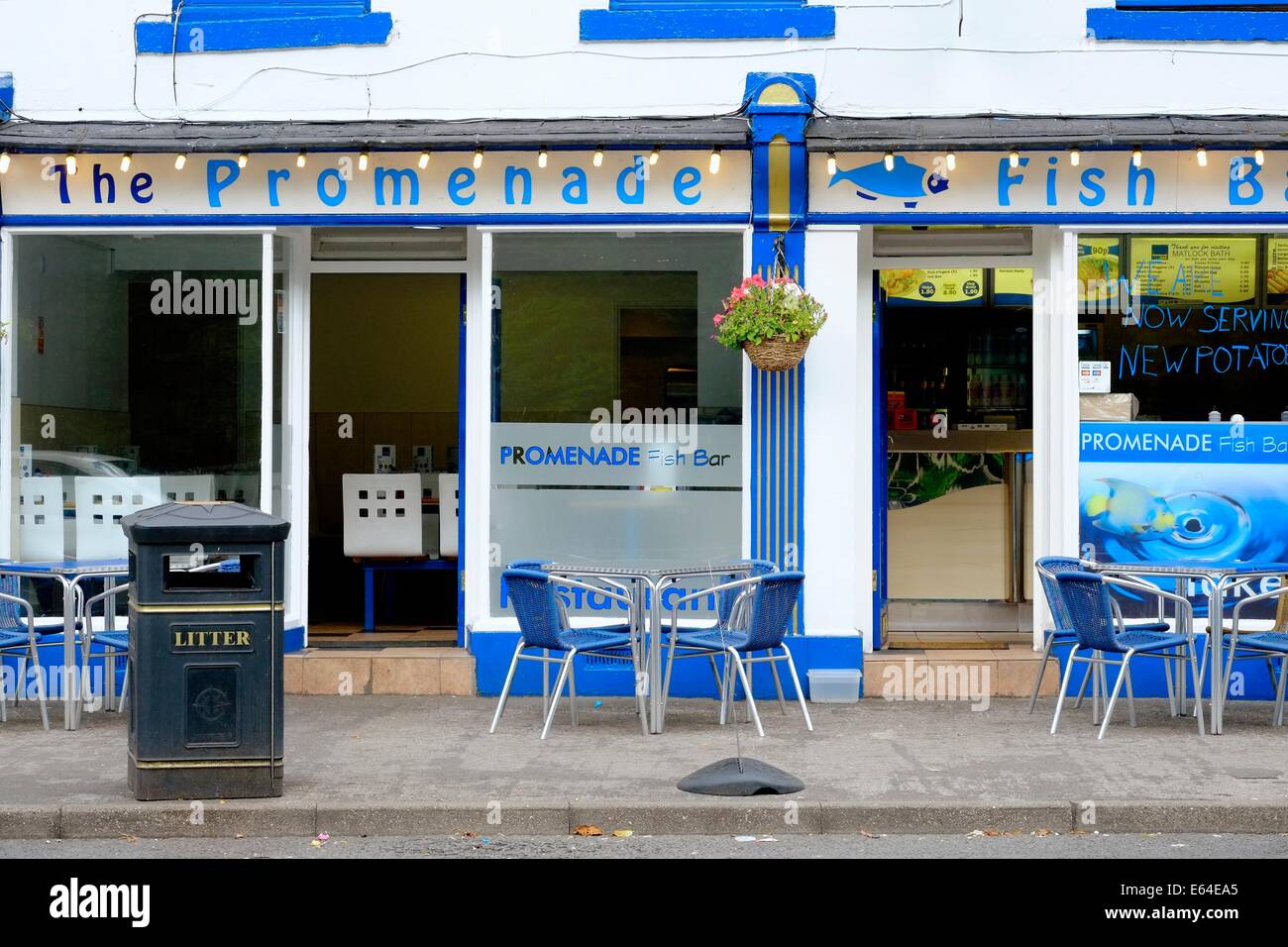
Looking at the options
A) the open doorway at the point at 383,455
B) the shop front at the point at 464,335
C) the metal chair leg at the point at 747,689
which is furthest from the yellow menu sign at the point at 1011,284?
the open doorway at the point at 383,455

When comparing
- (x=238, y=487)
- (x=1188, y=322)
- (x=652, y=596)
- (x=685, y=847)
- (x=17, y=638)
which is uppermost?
(x=1188, y=322)

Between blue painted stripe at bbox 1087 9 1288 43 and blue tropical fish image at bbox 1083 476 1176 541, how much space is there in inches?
118

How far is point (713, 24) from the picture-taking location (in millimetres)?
10750

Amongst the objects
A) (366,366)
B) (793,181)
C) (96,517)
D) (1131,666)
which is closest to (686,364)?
(793,181)

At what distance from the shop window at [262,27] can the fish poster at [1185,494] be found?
5672 millimetres

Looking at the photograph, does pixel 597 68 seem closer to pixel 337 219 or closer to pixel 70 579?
pixel 337 219

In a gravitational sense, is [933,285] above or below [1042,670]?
above

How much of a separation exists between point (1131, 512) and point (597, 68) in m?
4.72

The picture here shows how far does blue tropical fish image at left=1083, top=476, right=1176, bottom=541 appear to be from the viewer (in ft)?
35.4

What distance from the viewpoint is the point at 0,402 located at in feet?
36.1

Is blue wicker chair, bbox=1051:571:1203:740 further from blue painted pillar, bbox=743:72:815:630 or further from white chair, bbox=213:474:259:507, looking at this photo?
white chair, bbox=213:474:259:507

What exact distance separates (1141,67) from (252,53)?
6057 millimetres

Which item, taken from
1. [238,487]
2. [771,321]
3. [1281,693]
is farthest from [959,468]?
[238,487]

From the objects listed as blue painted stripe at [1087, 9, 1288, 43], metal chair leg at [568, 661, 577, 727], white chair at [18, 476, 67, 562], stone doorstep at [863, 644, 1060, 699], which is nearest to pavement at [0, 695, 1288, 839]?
metal chair leg at [568, 661, 577, 727]
